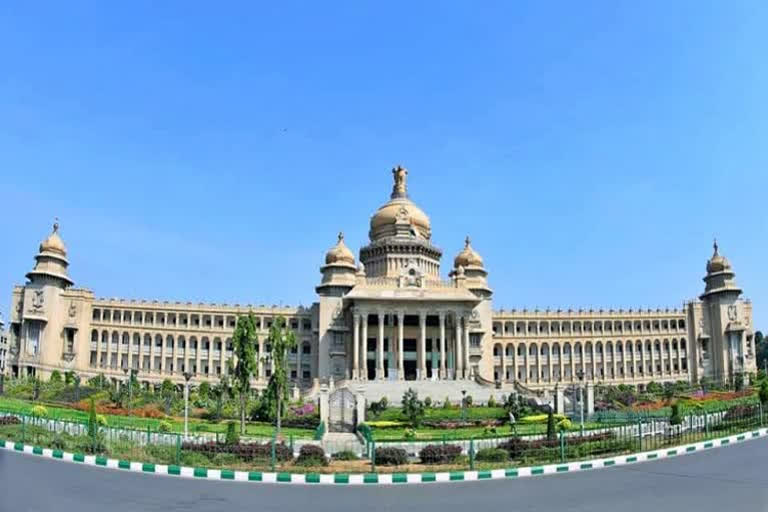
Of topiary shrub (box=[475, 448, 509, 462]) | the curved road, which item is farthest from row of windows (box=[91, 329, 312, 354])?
the curved road

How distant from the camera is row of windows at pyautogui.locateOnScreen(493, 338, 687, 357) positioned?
83137 millimetres

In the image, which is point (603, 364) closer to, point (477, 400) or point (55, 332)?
point (477, 400)

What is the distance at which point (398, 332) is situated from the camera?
6712cm

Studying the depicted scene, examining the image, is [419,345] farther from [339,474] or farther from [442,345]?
[339,474]

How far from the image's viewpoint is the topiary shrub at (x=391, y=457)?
23.5m

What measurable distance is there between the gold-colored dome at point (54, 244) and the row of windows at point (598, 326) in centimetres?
4959

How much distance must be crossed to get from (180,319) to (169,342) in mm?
2750

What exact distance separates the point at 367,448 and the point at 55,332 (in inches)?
2077

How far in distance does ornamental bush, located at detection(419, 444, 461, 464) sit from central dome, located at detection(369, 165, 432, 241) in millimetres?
55282

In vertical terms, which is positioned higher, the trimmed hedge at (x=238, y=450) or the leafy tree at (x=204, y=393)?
the leafy tree at (x=204, y=393)

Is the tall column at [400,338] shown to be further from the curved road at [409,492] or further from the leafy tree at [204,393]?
the curved road at [409,492]

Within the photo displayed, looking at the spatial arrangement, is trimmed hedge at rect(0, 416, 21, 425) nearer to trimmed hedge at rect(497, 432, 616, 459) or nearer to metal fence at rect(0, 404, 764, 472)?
metal fence at rect(0, 404, 764, 472)

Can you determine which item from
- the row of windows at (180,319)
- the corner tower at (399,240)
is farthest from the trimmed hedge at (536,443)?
the row of windows at (180,319)

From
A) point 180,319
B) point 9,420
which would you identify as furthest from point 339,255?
point 9,420
